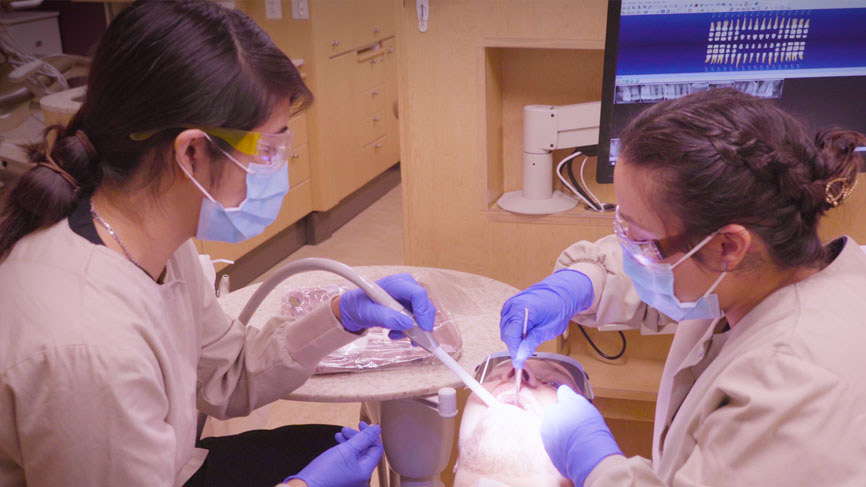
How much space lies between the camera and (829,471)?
87cm

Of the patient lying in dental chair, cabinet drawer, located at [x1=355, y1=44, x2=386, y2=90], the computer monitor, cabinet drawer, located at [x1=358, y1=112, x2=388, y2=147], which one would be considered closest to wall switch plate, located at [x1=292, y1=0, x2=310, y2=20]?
cabinet drawer, located at [x1=355, y1=44, x2=386, y2=90]

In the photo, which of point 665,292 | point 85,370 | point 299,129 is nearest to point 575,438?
point 665,292

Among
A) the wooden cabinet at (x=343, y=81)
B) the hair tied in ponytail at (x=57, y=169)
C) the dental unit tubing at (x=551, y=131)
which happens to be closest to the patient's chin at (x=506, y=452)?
the hair tied in ponytail at (x=57, y=169)

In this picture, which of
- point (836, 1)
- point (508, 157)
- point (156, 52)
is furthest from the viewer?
point (508, 157)

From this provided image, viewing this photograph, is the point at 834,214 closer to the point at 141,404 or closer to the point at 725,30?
the point at 725,30

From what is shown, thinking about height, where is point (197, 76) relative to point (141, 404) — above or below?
above

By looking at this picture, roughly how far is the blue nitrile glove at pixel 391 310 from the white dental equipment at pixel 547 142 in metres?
0.72

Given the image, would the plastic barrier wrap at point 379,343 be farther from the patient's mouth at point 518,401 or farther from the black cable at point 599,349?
the black cable at point 599,349

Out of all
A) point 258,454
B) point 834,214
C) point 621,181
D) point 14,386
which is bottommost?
point 258,454

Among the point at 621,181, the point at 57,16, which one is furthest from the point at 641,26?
the point at 57,16

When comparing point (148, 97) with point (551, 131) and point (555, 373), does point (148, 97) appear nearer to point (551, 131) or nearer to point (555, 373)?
point (555, 373)

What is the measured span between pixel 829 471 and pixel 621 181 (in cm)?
46

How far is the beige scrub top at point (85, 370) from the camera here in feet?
3.18

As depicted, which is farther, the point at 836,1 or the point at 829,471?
the point at 836,1
